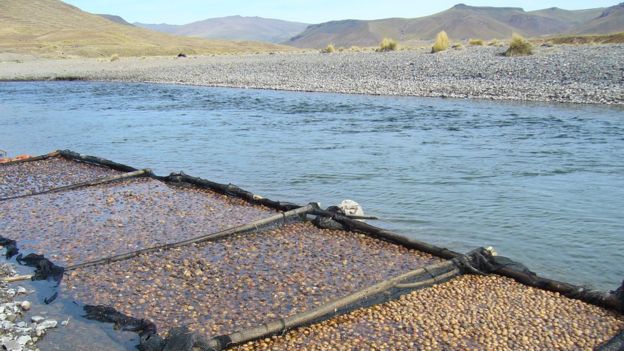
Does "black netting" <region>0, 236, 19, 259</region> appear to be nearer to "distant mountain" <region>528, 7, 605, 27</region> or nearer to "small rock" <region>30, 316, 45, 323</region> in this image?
"small rock" <region>30, 316, 45, 323</region>

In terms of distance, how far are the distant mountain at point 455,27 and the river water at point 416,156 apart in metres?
121

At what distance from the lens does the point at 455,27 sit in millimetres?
153750

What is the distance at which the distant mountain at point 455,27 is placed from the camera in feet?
488

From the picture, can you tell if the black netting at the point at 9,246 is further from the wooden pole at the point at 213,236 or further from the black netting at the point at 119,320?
the black netting at the point at 119,320

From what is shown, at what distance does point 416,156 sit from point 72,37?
89.3 meters

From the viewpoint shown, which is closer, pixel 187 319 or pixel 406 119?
pixel 187 319

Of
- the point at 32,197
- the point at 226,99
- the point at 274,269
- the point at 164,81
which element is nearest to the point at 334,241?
the point at 274,269

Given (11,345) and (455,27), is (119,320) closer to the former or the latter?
(11,345)

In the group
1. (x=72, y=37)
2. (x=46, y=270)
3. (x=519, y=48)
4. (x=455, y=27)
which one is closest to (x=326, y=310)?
(x=46, y=270)

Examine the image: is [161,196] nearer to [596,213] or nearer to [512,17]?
[596,213]

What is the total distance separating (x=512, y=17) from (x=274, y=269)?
7866 inches

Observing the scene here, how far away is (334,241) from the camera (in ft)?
24.0

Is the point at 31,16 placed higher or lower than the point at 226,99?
higher

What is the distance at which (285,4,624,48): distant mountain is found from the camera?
488 feet
